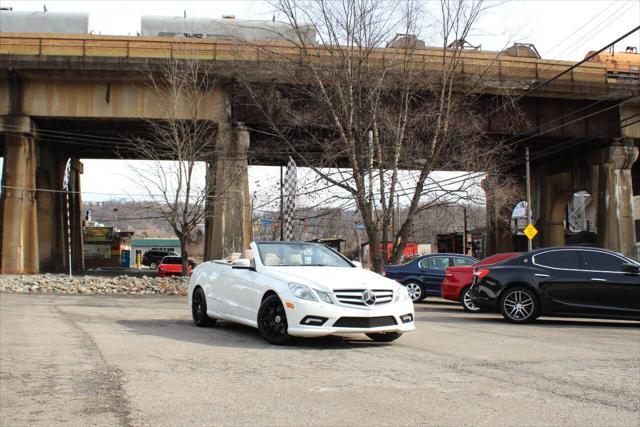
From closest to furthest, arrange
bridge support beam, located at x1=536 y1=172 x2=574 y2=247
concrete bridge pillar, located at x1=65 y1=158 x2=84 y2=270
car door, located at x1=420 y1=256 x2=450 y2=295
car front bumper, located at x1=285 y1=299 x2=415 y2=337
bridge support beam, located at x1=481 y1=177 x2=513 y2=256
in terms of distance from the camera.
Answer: car front bumper, located at x1=285 y1=299 x2=415 y2=337, car door, located at x1=420 y1=256 x2=450 y2=295, bridge support beam, located at x1=481 y1=177 x2=513 y2=256, bridge support beam, located at x1=536 y1=172 x2=574 y2=247, concrete bridge pillar, located at x1=65 y1=158 x2=84 y2=270

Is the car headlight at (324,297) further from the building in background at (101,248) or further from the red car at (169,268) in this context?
the building in background at (101,248)

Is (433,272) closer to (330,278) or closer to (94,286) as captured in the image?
(330,278)

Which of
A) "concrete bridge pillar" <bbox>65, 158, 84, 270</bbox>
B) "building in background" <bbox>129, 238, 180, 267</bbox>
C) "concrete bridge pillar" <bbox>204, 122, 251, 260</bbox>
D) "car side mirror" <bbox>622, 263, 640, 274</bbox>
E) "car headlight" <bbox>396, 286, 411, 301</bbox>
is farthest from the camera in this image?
"building in background" <bbox>129, 238, 180, 267</bbox>

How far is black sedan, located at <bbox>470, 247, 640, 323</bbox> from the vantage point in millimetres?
11680

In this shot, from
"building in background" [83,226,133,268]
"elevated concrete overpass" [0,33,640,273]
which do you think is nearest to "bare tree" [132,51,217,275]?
"elevated concrete overpass" [0,33,640,273]

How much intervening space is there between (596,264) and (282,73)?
1303 centimetres

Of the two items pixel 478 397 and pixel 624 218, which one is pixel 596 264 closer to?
pixel 478 397

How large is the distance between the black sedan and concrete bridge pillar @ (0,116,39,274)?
2447 cm

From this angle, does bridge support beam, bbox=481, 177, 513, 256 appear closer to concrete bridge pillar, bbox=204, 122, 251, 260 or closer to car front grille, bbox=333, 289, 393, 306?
concrete bridge pillar, bbox=204, 122, 251, 260

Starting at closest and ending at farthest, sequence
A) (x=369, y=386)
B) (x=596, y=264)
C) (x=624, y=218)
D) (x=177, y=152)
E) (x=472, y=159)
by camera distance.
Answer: (x=369, y=386), (x=596, y=264), (x=472, y=159), (x=177, y=152), (x=624, y=218)

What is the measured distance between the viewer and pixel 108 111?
95.8ft

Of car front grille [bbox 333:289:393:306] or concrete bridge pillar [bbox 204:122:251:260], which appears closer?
car front grille [bbox 333:289:393:306]

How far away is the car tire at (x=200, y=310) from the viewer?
10.6 metres

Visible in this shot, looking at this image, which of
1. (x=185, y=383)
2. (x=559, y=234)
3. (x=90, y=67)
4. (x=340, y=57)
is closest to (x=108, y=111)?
(x=90, y=67)
